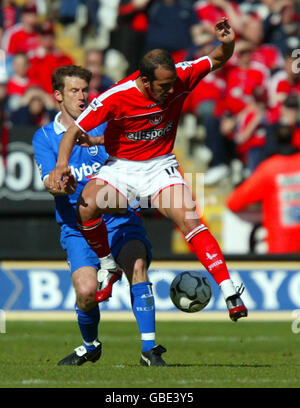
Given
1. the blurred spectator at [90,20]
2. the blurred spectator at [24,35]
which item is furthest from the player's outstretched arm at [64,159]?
the blurred spectator at [90,20]

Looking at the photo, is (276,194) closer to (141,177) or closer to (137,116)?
(141,177)

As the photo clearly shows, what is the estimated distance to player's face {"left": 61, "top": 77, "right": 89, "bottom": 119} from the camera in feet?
29.7

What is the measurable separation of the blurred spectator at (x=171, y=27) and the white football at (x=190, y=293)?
9038 mm

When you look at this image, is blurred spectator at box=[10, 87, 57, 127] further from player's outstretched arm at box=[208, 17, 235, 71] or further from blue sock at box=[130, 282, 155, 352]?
blue sock at box=[130, 282, 155, 352]

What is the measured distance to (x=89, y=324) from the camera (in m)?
8.90

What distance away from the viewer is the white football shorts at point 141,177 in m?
8.31

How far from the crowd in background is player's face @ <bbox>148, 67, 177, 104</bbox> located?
21.9 feet

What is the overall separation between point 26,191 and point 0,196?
1.18ft

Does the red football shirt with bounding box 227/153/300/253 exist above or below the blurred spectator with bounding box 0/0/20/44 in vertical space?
below

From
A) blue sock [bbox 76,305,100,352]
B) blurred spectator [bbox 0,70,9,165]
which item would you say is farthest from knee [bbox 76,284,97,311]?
blurred spectator [bbox 0,70,9,165]

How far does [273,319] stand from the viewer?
45.5 ft

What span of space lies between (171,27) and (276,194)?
15.9 feet

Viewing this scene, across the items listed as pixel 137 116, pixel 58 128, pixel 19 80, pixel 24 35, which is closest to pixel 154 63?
pixel 137 116
